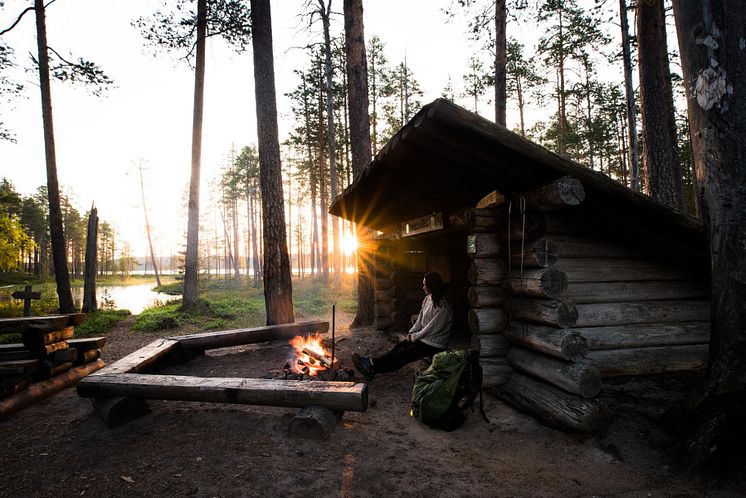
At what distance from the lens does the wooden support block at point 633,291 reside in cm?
438

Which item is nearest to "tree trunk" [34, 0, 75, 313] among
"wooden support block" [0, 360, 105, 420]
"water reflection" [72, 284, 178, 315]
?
"water reflection" [72, 284, 178, 315]

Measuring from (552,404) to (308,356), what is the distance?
382 centimetres

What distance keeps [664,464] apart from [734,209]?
2412 millimetres

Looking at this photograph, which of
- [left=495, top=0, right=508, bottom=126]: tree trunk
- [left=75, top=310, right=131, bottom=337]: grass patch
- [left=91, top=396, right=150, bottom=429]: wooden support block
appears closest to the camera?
[left=91, top=396, right=150, bottom=429]: wooden support block

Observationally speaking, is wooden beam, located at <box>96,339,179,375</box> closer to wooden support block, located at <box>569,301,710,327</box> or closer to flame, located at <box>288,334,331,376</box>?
flame, located at <box>288,334,331,376</box>

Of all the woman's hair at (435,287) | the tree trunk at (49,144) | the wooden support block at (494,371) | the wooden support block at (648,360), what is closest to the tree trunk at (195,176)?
the tree trunk at (49,144)

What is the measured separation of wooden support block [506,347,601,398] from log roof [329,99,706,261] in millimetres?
1806

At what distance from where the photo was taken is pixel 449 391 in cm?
418

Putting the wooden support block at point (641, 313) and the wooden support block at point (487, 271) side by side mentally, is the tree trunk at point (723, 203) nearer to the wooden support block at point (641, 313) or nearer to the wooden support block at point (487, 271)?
the wooden support block at point (641, 313)

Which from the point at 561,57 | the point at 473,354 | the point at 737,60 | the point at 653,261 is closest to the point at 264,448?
the point at 473,354

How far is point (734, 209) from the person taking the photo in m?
3.08

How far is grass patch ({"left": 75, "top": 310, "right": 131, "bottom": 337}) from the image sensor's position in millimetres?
10898

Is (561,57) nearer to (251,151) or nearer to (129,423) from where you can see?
(129,423)

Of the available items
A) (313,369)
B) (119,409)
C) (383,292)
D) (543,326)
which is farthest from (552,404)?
(383,292)
